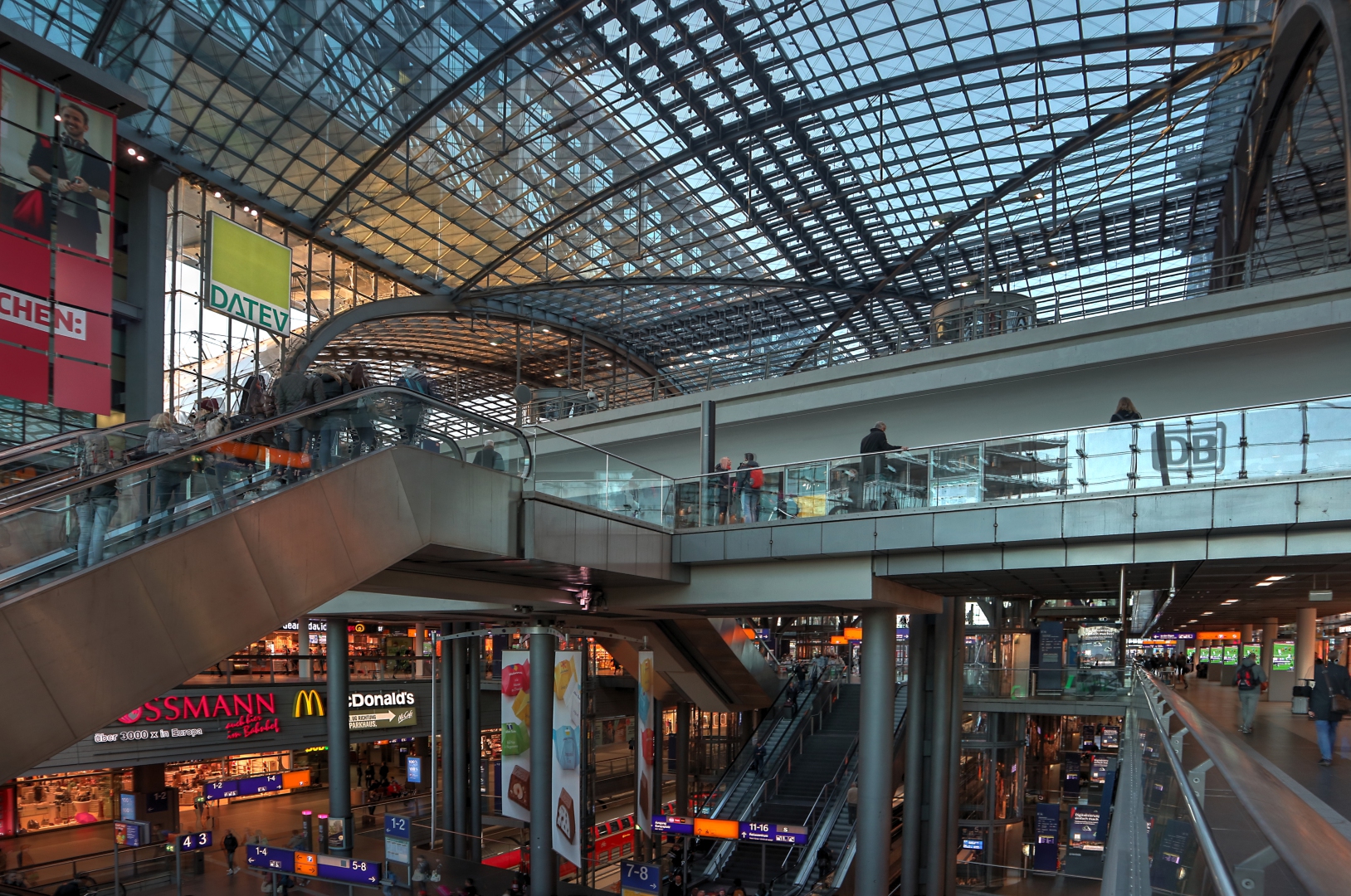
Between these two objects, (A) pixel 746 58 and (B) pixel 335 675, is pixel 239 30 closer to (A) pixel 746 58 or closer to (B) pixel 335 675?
(A) pixel 746 58

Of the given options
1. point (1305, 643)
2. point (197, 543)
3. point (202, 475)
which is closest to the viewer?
point (197, 543)

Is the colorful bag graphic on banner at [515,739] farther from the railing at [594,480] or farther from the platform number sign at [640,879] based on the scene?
the railing at [594,480]

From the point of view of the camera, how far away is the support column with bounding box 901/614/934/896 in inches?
812

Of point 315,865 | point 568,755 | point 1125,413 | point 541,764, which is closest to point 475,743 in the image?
point 315,865

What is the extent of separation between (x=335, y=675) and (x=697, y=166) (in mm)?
22997

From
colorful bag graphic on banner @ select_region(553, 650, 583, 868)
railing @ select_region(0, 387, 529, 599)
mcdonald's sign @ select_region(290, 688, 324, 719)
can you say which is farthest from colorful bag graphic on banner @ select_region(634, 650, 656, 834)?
mcdonald's sign @ select_region(290, 688, 324, 719)

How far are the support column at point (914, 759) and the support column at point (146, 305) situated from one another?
22.3 meters

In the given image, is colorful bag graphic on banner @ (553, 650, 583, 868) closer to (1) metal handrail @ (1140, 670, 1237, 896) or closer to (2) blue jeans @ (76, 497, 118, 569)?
(2) blue jeans @ (76, 497, 118, 569)

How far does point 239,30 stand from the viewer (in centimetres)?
2781

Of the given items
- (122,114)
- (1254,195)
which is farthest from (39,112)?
(1254,195)

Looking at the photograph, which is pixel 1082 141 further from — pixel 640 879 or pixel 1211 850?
pixel 1211 850

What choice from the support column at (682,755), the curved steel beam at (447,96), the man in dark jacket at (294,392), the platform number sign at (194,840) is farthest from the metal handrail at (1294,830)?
the support column at (682,755)

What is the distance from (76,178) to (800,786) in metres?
24.8

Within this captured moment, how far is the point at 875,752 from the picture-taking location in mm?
16594
